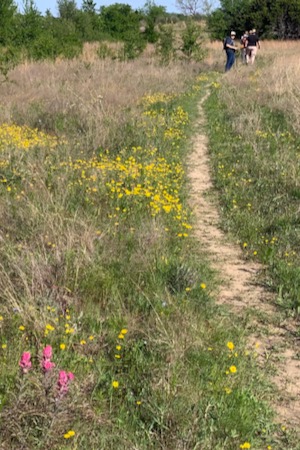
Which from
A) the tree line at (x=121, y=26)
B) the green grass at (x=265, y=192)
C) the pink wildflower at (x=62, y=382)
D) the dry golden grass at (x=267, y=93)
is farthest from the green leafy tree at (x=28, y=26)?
the pink wildflower at (x=62, y=382)

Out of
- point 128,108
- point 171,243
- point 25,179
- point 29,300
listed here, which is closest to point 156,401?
point 29,300

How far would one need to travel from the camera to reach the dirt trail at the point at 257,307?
9.88ft

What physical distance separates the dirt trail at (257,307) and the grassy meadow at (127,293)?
0.34 ft

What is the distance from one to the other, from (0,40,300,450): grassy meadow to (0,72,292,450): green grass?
1 cm

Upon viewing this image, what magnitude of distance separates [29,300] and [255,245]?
2.68 m

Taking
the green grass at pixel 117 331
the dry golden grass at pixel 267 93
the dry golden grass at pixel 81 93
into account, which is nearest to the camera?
the green grass at pixel 117 331

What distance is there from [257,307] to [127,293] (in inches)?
44.1

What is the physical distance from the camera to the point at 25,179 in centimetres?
564

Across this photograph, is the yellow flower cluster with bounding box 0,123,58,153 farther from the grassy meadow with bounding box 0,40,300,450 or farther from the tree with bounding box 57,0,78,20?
the tree with bounding box 57,0,78,20

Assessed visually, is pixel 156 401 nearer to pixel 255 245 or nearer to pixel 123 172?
pixel 255 245

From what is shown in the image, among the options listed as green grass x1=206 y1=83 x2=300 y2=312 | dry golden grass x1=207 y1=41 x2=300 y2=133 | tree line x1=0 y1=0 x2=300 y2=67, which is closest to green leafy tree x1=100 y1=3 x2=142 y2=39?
tree line x1=0 y1=0 x2=300 y2=67

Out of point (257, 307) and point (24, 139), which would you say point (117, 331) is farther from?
point (24, 139)

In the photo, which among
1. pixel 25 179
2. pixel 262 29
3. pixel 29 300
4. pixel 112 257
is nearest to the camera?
pixel 29 300

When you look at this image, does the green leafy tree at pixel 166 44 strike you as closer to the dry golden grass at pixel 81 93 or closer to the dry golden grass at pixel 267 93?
the dry golden grass at pixel 81 93
